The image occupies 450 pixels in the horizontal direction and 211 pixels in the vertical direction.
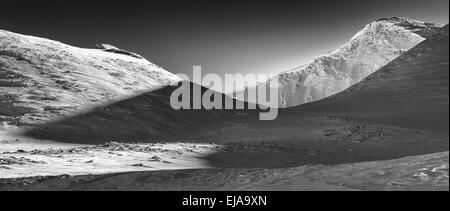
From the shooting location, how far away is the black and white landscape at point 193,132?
14547 millimetres

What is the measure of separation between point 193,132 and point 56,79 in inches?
822

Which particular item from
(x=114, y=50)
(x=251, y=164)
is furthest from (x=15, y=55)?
(x=251, y=164)

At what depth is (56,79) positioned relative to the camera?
58.0m

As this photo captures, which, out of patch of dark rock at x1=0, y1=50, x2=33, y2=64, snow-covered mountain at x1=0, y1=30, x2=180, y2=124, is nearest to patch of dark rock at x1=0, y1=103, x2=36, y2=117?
snow-covered mountain at x1=0, y1=30, x2=180, y2=124

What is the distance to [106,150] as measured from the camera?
28.1 metres

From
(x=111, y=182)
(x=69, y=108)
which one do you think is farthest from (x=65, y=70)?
(x=111, y=182)

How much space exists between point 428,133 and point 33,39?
5956 centimetres

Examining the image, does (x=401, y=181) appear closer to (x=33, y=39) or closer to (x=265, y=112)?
(x=265, y=112)

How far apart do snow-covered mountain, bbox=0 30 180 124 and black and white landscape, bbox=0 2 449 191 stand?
0.72ft

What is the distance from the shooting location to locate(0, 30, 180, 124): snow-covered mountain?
4716 cm

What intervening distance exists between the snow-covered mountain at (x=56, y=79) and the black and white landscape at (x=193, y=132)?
22 centimetres

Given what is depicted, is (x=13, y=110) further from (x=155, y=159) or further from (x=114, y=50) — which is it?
(x=114, y=50)

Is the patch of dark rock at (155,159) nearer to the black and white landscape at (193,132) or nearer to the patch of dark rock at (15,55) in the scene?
the black and white landscape at (193,132)
